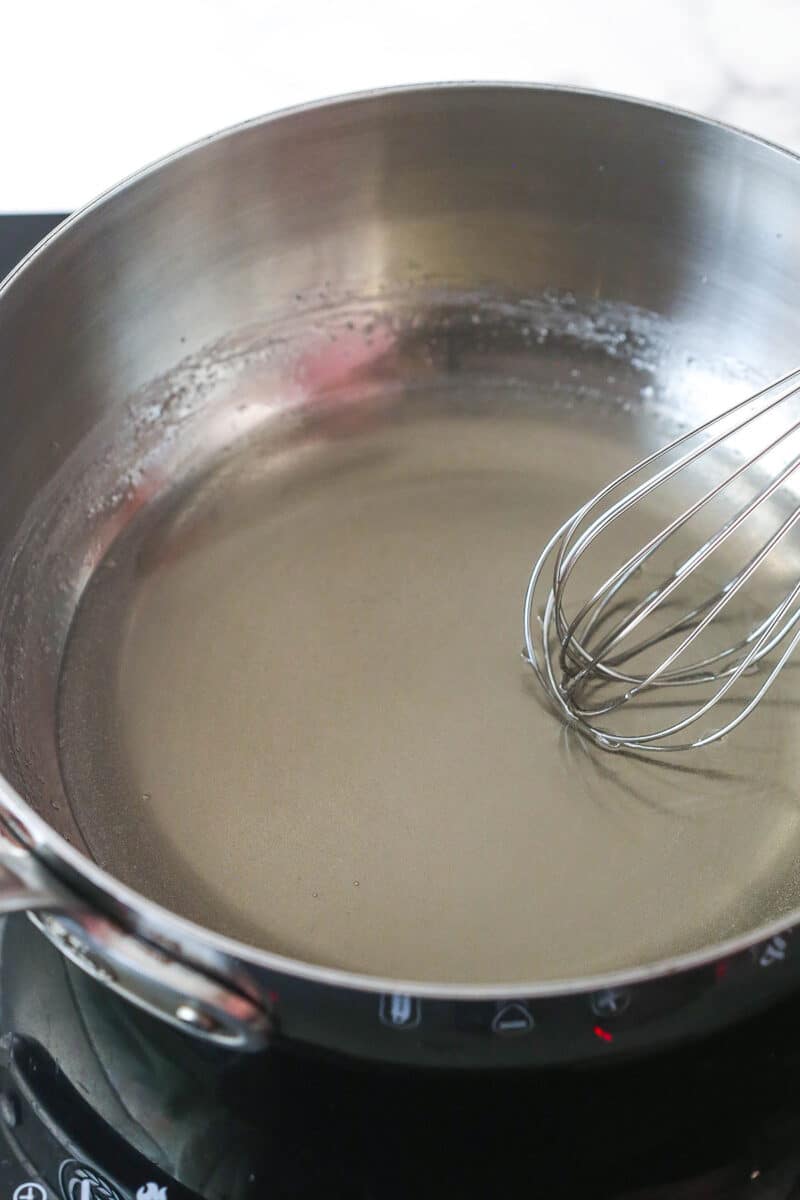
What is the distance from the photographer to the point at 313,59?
1.04 meters

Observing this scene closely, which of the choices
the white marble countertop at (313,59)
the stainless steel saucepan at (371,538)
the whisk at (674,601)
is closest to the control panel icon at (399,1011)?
the stainless steel saucepan at (371,538)

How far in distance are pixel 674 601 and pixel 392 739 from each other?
0.22 metres

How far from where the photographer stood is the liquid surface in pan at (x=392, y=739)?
68 centimetres

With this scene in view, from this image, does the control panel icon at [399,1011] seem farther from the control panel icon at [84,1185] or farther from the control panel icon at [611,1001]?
the control panel icon at [84,1185]

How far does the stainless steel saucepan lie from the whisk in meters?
0.02

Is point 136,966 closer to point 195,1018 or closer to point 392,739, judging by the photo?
point 195,1018

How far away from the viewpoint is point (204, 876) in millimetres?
694

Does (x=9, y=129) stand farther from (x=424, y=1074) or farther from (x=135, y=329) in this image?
(x=424, y=1074)

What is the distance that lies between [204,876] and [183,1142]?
155 millimetres

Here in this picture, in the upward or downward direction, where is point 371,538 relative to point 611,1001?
upward

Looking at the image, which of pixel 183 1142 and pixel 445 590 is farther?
pixel 445 590

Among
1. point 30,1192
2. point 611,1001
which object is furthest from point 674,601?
point 30,1192

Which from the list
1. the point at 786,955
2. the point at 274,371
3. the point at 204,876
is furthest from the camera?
the point at 274,371

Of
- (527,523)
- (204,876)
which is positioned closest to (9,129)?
(527,523)
